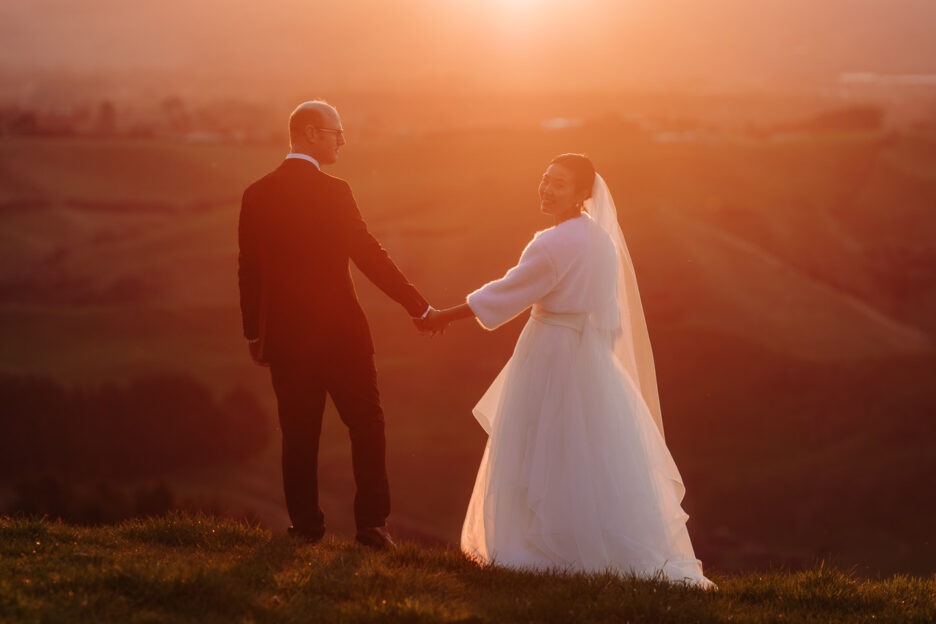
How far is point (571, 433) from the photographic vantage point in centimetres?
497

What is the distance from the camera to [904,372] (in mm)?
94062

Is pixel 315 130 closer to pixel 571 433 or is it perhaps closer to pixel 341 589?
pixel 571 433

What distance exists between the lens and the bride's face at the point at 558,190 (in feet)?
16.6

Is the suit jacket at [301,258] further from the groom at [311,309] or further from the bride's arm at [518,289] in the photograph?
the bride's arm at [518,289]

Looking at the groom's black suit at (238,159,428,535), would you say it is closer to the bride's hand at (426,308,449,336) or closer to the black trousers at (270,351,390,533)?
the black trousers at (270,351,390,533)

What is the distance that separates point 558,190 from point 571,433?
142 centimetres

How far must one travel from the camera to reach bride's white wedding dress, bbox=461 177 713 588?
4.87 meters

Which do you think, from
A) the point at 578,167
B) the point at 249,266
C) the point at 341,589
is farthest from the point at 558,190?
the point at 341,589

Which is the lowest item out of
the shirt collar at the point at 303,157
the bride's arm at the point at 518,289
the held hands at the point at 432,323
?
the held hands at the point at 432,323

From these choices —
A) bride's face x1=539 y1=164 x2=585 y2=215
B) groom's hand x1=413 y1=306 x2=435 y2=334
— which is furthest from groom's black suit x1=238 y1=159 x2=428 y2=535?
bride's face x1=539 y1=164 x2=585 y2=215

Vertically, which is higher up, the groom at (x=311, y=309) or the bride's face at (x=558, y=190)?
the bride's face at (x=558, y=190)

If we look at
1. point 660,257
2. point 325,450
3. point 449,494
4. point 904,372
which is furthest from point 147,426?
point 904,372

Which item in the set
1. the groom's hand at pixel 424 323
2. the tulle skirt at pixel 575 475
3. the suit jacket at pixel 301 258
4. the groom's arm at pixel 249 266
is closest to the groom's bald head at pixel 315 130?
the suit jacket at pixel 301 258

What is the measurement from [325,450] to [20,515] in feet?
213
